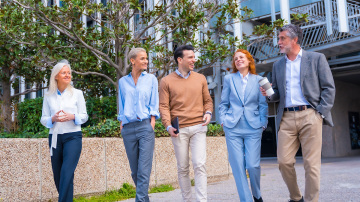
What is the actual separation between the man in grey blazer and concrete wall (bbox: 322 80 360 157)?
18.2 meters

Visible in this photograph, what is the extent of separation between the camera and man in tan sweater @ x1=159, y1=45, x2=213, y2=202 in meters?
5.44

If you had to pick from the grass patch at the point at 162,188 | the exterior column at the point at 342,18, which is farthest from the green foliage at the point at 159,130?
the exterior column at the point at 342,18

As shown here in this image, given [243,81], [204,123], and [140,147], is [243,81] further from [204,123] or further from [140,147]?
[140,147]

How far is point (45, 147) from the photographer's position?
21.7ft

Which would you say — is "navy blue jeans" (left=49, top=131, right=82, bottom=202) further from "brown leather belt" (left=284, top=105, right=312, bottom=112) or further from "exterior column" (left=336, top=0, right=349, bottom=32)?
"exterior column" (left=336, top=0, right=349, bottom=32)

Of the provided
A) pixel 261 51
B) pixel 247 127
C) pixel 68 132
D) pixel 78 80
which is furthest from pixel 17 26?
pixel 261 51

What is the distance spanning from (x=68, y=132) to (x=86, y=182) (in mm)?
2135

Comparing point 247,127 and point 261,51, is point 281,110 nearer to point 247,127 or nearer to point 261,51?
point 247,127

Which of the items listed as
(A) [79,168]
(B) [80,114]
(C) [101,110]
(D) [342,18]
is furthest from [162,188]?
(D) [342,18]

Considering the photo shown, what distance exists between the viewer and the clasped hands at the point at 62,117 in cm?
505

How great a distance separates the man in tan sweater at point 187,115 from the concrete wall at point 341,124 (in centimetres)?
1816

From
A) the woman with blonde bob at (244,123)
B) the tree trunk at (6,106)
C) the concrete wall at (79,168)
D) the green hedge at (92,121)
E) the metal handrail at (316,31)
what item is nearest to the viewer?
the woman with blonde bob at (244,123)

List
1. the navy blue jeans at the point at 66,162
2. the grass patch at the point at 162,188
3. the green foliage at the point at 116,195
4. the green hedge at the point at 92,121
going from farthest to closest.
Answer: the green hedge at the point at 92,121 → the grass patch at the point at 162,188 → the green foliage at the point at 116,195 → the navy blue jeans at the point at 66,162

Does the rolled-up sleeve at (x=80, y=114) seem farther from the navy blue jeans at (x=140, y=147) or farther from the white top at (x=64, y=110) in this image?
the navy blue jeans at (x=140, y=147)
